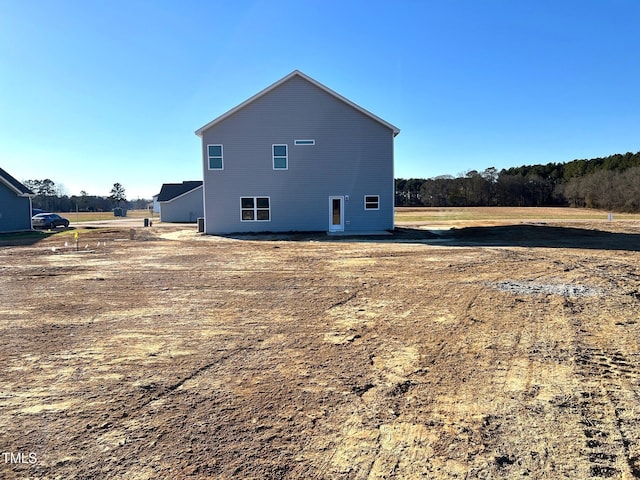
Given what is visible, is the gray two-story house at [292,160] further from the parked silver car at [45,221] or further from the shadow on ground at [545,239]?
the parked silver car at [45,221]

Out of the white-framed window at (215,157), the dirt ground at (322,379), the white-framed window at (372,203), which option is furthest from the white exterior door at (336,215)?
the dirt ground at (322,379)

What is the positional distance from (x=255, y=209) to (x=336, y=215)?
186 inches

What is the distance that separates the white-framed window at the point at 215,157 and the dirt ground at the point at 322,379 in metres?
14.7

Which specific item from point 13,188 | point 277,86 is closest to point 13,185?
point 13,188

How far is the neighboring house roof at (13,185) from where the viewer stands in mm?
28406

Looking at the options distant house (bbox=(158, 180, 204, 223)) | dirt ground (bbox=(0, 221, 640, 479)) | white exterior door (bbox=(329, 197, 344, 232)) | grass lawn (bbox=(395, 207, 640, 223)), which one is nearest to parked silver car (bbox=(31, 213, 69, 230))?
distant house (bbox=(158, 180, 204, 223))

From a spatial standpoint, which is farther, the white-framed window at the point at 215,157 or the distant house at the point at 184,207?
the distant house at the point at 184,207

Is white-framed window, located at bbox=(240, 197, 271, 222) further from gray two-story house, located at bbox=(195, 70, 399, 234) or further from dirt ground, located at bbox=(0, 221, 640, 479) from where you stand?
dirt ground, located at bbox=(0, 221, 640, 479)

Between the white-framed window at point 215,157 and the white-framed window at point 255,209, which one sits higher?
the white-framed window at point 215,157

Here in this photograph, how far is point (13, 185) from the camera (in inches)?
1136

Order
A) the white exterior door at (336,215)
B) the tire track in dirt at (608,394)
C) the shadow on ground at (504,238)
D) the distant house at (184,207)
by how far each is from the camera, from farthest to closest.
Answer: the distant house at (184,207) → the white exterior door at (336,215) → the shadow on ground at (504,238) → the tire track in dirt at (608,394)

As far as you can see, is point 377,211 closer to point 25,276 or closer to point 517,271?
point 517,271

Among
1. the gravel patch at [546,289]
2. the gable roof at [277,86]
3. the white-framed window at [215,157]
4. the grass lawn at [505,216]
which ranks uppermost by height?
the gable roof at [277,86]

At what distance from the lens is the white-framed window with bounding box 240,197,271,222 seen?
77.0 ft
